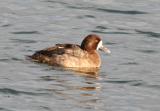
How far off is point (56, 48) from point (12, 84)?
323cm

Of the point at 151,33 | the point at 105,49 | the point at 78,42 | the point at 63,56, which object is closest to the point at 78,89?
the point at 63,56

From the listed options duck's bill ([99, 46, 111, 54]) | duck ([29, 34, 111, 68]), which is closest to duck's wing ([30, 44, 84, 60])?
duck ([29, 34, 111, 68])

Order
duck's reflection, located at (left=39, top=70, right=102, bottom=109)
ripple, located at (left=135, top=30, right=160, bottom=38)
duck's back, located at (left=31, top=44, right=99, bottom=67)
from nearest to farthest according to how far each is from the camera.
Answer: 1. duck's reflection, located at (left=39, top=70, right=102, bottom=109)
2. duck's back, located at (left=31, top=44, right=99, bottom=67)
3. ripple, located at (left=135, top=30, right=160, bottom=38)

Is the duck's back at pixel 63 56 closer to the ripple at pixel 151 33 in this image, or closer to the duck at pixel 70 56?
the duck at pixel 70 56

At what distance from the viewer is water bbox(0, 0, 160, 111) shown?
1720 cm

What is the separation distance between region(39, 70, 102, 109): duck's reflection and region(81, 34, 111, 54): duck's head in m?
1.67

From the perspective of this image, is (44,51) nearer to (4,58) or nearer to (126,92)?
(4,58)

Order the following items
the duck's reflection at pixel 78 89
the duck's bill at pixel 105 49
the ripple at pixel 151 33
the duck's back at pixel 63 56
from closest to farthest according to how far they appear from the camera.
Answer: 1. the duck's reflection at pixel 78 89
2. the duck's back at pixel 63 56
3. the duck's bill at pixel 105 49
4. the ripple at pixel 151 33

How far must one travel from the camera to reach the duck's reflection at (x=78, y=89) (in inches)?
677

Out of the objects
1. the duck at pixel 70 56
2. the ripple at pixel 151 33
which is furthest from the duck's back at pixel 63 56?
the ripple at pixel 151 33

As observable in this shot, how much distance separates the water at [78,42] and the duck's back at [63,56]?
32 cm

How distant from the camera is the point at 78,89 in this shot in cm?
1833

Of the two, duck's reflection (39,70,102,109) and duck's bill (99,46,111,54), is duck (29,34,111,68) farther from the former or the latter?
duck's reflection (39,70,102,109)

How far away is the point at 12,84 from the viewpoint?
18234mm
